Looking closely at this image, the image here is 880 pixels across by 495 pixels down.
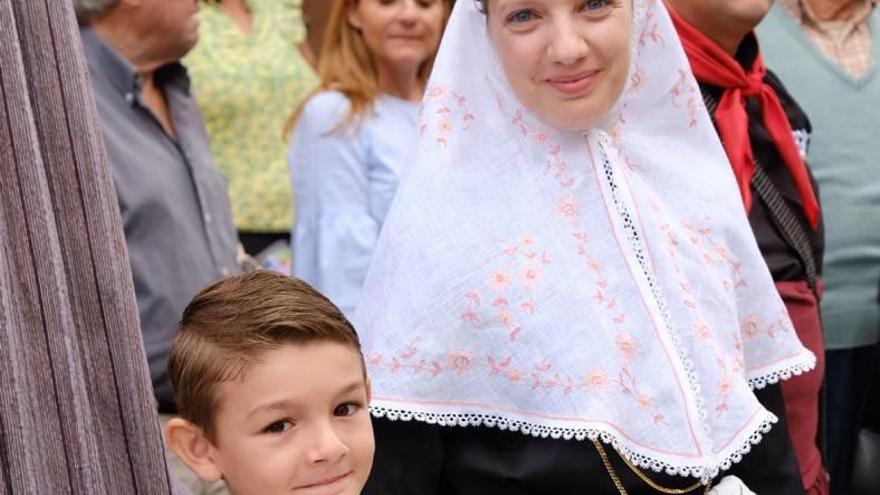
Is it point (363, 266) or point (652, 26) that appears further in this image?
point (363, 266)

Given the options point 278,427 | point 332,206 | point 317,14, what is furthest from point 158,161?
point 317,14

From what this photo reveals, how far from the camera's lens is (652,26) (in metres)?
2.46

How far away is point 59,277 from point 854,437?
118 inches

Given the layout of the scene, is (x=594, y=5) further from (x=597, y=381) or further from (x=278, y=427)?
(x=278, y=427)

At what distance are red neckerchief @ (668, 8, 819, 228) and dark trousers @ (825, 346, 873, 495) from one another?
94 centimetres

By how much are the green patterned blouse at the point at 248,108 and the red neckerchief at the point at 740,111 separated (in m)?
1.93

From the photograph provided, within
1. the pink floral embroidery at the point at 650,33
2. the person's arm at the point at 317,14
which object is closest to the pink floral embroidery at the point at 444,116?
the pink floral embroidery at the point at 650,33

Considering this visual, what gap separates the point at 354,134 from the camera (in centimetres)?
387

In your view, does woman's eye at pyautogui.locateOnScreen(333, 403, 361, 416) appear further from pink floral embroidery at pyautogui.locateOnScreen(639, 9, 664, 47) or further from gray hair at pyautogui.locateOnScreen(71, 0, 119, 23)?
gray hair at pyautogui.locateOnScreen(71, 0, 119, 23)

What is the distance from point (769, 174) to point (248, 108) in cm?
209

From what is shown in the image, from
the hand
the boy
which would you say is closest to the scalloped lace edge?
the hand

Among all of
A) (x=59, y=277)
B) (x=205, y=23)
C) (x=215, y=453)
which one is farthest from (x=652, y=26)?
(x=205, y=23)

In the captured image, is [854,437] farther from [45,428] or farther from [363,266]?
[45,428]

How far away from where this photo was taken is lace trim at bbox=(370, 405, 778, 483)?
2193mm
